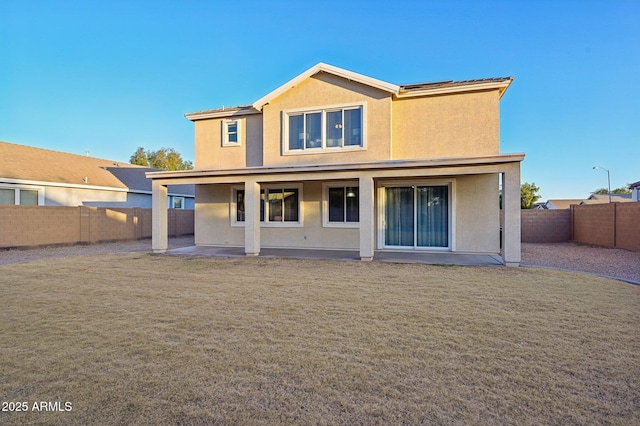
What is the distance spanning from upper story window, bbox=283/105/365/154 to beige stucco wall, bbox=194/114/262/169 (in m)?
1.67

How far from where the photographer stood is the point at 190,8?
14516 millimetres

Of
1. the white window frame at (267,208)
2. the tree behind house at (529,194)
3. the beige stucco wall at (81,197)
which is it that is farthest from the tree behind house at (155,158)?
the tree behind house at (529,194)

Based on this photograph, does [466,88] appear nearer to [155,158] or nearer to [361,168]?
[361,168]

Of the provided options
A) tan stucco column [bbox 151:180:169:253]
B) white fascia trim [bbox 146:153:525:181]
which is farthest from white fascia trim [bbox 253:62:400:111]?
tan stucco column [bbox 151:180:169:253]

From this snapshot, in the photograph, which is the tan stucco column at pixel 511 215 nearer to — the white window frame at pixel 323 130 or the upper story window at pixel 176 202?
the white window frame at pixel 323 130

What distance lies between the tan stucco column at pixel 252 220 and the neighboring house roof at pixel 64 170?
1418cm

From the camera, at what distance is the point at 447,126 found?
11.7 m

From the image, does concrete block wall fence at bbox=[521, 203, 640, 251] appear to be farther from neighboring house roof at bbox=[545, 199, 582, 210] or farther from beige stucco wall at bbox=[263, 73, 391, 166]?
neighboring house roof at bbox=[545, 199, 582, 210]

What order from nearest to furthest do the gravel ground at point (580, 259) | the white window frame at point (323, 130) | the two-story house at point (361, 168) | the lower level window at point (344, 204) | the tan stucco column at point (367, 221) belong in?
the gravel ground at point (580, 259) < the tan stucco column at point (367, 221) < the two-story house at point (361, 168) < the white window frame at point (323, 130) < the lower level window at point (344, 204)

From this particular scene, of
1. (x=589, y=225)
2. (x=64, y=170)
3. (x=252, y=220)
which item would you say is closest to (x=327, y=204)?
(x=252, y=220)

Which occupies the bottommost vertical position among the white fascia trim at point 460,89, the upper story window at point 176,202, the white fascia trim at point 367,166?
the upper story window at point 176,202

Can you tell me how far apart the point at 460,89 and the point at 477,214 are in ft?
14.7

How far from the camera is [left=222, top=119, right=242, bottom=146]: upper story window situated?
14.1 m

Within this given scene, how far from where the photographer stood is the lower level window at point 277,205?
538 inches
